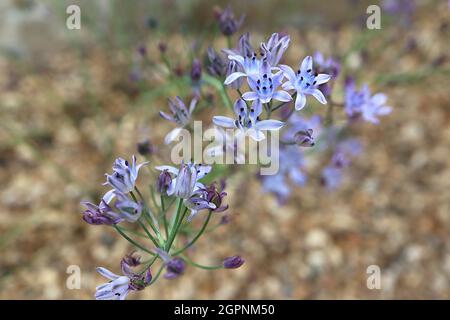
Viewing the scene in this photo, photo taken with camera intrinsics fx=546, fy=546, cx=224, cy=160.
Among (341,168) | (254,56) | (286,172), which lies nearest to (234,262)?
(254,56)

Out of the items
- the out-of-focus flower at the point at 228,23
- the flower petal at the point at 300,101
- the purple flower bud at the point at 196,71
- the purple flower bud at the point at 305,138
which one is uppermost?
the out-of-focus flower at the point at 228,23

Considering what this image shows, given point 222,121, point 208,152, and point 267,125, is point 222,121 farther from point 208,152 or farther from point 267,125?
point 208,152

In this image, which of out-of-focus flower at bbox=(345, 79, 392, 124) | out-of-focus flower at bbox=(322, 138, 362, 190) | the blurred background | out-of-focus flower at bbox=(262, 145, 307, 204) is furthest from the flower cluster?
out-of-focus flower at bbox=(322, 138, 362, 190)

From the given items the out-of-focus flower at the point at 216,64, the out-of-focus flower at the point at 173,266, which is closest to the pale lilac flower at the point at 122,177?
the out-of-focus flower at the point at 173,266

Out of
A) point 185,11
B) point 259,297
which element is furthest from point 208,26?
point 259,297

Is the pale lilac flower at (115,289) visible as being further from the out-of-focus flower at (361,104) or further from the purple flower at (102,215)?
the out-of-focus flower at (361,104)
